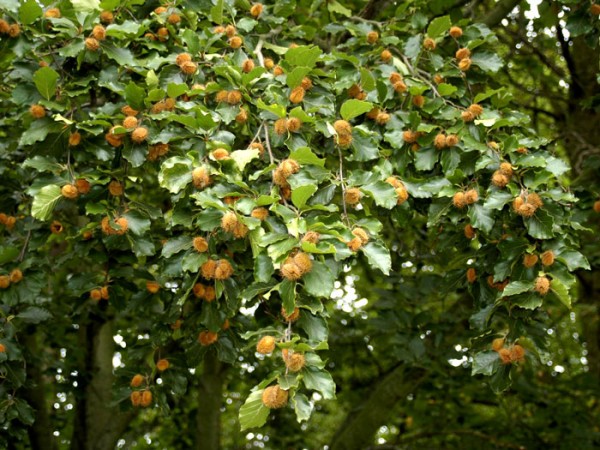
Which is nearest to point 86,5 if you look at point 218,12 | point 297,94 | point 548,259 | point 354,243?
point 218,12

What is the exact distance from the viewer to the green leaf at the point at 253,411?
1740mm

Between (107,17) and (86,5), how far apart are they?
0.08 metres

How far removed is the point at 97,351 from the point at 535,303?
3.19m

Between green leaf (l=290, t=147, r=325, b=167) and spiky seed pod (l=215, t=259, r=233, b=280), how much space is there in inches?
14.8

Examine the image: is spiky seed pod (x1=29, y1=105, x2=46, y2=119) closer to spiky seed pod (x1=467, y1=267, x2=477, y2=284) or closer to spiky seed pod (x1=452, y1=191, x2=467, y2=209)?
spiky seed pod (x1=452, y1=191, x2=467, y2=209)

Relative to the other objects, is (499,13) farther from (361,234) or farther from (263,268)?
(263,268)

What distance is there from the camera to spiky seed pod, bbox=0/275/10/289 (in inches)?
101

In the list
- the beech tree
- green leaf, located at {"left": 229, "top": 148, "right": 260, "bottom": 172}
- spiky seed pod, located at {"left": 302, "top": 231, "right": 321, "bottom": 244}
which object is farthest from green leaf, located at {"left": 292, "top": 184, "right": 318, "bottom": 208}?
green leaf, located at {"left": 229, "top": 148, "right": 260, "bottom": 172}

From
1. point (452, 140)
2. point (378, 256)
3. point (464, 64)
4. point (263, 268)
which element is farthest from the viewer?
point (464, 64)

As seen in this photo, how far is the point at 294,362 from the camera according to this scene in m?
1.75

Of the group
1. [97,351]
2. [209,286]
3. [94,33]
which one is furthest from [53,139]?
[97,351]

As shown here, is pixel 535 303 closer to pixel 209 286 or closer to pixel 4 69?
pixel 209 286

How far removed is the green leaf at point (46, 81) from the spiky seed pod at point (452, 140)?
4.47 ft

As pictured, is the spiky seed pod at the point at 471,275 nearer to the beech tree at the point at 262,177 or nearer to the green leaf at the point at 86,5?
the beech tree at the point at 262,177
